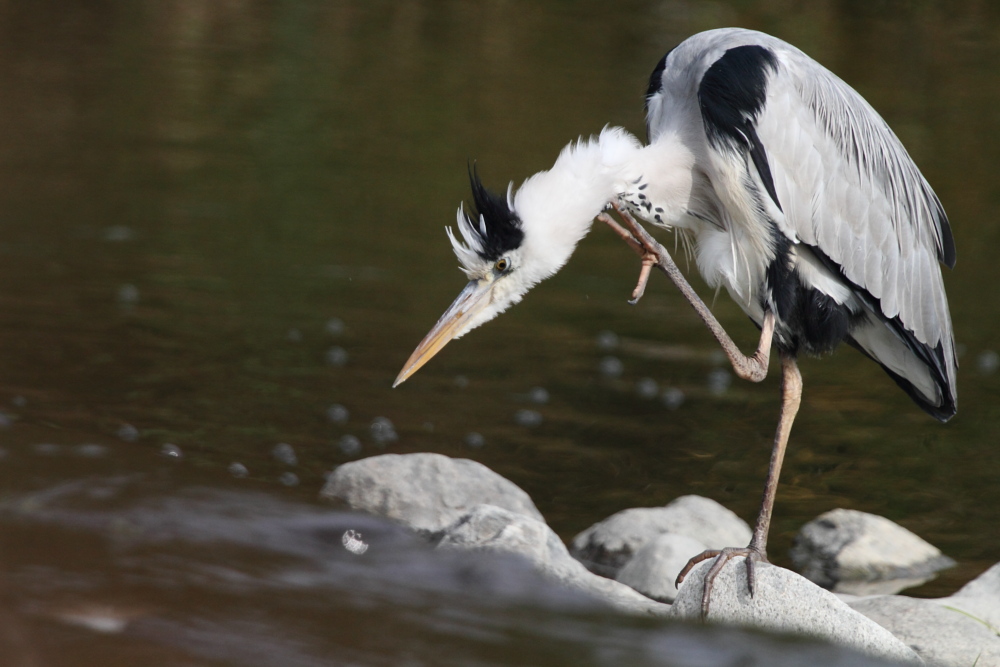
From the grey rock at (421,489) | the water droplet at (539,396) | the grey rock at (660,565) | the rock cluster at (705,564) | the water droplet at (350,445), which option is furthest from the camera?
the water droplet at (539,396)

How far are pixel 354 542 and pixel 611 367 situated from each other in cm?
277

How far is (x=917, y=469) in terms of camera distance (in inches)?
257

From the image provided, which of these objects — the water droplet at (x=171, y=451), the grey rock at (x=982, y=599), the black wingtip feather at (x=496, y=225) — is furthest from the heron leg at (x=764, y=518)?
the water droplet at (x=171, y=451)

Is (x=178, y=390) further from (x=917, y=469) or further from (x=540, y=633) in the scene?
(x=917, y=469)

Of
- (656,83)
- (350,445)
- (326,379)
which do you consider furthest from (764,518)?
(326,379)

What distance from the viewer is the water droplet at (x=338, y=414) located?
628 cm

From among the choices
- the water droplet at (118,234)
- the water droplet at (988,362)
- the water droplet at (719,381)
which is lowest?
Answer: the water droplet at (118,234)

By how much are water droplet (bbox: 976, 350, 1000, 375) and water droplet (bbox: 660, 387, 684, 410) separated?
2.11 metres

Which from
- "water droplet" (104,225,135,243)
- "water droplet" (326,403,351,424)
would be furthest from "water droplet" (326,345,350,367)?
"water droplet" (104,225,135,243)

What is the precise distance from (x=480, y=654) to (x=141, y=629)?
109cm

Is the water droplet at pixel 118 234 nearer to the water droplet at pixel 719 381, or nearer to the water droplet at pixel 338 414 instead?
the water droplet at pixel 338 414

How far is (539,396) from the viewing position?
6816 millimetres

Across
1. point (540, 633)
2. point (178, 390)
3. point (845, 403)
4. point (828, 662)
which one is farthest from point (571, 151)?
point (845, 403)

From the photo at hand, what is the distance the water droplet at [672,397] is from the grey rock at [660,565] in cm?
176
